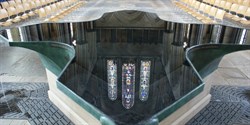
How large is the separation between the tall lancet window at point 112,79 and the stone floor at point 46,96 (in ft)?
5.48

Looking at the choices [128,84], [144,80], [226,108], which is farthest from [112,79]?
[226,108]

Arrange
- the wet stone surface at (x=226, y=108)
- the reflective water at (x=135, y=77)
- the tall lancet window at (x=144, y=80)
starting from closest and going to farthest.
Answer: the reflective water at (x=135, y=77)
the tall lancet window at (x=144, y=80)
the wet stone surface at (x=226, y=108)

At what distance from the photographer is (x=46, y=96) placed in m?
4.88

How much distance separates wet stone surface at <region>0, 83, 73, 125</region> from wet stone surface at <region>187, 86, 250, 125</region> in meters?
2.71

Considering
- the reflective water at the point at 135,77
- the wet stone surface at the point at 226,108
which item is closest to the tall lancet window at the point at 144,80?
the reflective water at the point at 135,77

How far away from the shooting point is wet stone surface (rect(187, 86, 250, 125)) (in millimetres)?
4055

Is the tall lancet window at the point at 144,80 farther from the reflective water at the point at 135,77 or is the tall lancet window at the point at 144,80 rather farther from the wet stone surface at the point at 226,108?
the wet stone surface at the point at 226,108

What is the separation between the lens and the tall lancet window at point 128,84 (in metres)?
2.19

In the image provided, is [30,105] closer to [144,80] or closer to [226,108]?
[144,80]

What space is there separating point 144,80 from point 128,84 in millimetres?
231

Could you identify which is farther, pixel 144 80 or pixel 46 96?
pixel 46 96

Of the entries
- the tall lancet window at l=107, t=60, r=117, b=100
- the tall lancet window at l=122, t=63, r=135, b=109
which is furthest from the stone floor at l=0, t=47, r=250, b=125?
the tall lancet window at l=122, t=63, r=135, b=109

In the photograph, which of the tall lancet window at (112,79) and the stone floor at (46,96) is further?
the stone floor at (46,96)

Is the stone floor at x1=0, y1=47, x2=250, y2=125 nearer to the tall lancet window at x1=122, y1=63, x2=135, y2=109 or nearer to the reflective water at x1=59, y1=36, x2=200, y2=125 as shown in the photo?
the reflective water at x1=59, y1=36, x2=200, y2=125
